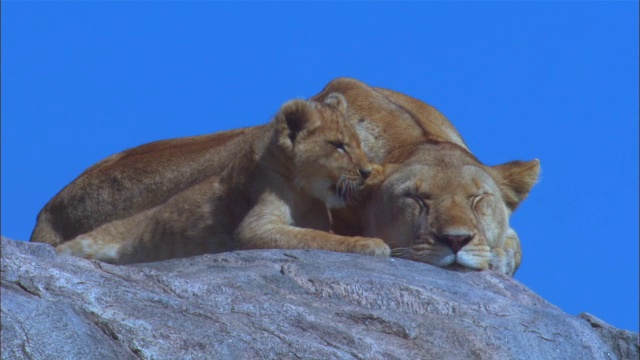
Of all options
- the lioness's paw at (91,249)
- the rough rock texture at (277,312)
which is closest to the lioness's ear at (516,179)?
the rough rock texture at (277,312)

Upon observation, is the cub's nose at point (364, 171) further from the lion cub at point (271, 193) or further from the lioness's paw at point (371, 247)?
the lioness's paw at point (371, 247)

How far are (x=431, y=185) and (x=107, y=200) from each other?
3.43 metres

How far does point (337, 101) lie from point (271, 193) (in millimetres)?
1137

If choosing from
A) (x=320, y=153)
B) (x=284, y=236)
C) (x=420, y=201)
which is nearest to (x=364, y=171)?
(x=320, y=153)

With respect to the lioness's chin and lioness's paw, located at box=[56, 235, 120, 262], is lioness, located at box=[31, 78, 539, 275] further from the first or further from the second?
lioness's paw, located at box=[56, 235, 120, 262]

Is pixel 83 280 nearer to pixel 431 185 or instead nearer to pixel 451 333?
pixel 451 333

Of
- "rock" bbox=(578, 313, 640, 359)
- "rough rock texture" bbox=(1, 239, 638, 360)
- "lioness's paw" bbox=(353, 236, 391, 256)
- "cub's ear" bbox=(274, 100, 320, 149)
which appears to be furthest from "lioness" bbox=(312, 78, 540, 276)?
"rock" bbox=(578, 313, 640, 359)

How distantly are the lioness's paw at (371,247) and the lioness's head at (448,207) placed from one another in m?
0.23

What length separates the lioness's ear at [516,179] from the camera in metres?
9.71

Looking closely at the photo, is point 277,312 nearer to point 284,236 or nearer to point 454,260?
point 454,260

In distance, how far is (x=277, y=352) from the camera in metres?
6.16

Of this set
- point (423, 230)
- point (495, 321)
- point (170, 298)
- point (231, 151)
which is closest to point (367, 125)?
point (231, 151)

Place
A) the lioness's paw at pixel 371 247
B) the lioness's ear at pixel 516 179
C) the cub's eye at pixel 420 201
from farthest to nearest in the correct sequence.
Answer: the lioness's ear at pixel 516 179 → the cub's eye at pixel 420 201 → the lioness's paw at pixel 371 247

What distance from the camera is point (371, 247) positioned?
8.51 meters
